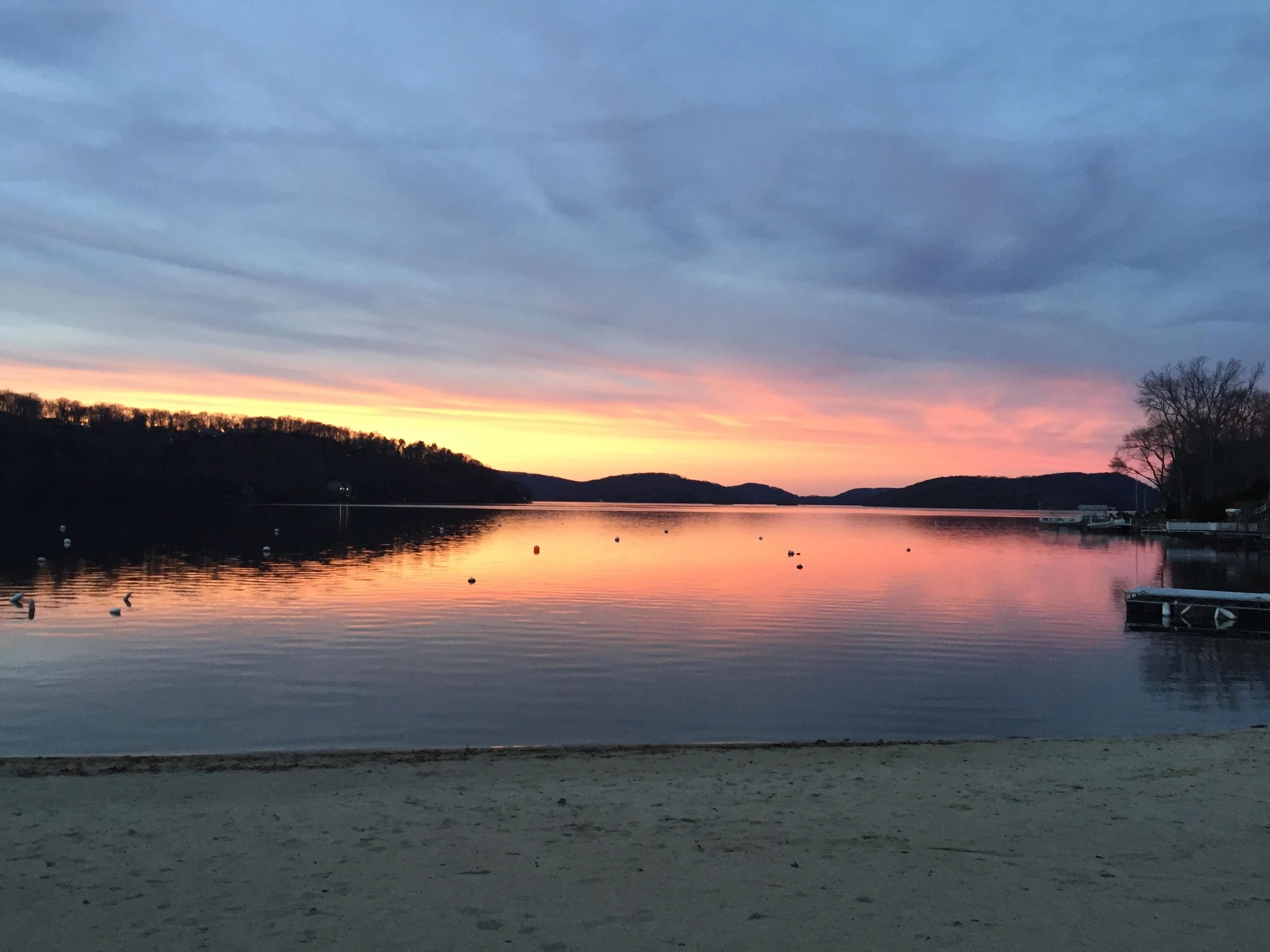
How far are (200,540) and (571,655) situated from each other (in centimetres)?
4856

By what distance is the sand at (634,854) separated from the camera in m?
5.59

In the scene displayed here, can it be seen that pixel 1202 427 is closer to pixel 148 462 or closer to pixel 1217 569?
pixel 1217 569

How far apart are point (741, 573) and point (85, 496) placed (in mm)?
135395

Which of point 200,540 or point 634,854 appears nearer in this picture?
point 634,854

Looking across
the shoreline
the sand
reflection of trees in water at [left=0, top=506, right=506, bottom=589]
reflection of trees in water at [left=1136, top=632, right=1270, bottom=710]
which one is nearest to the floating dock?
reflection of trees in water at [left=1136, top=632, right=1270, bottom=710]

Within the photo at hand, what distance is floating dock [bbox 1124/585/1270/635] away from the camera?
90.8 ft

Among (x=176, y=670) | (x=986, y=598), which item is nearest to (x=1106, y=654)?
(x=986, y=598)

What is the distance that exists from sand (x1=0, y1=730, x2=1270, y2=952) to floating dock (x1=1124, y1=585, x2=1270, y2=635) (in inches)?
788

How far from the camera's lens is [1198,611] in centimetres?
2909

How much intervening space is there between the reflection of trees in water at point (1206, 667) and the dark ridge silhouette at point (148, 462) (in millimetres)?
135041

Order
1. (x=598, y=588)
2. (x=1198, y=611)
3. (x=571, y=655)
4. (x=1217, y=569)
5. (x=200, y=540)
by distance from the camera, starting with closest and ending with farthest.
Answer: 1. (x=571, y=655)
2. (x=1198, y=611)
3. (x=598, y=588)
4. (x=1217, y=569)
5. (x=200, y=540)

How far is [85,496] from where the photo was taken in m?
140

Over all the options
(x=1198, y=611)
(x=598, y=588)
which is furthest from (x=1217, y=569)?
(x=598, y=588)

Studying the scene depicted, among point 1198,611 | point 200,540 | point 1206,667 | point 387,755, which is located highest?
point 200,540
